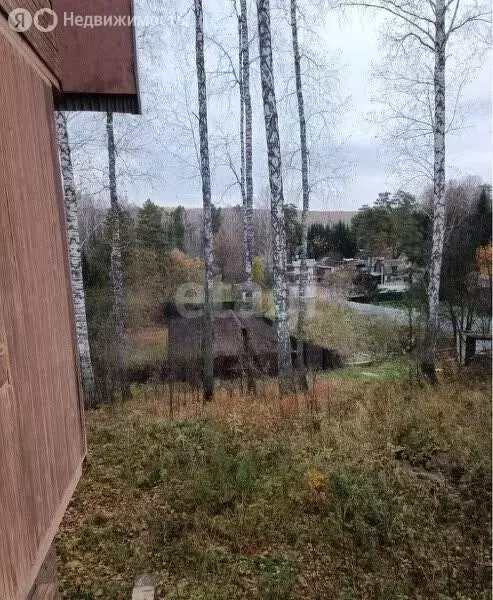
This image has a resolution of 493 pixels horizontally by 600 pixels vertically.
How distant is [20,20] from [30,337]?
58cm

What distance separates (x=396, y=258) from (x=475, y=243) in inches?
12.2

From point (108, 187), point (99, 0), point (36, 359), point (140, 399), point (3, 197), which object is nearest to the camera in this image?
point (3, 197)

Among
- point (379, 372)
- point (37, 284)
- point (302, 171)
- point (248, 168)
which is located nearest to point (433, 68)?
point (302, 171)

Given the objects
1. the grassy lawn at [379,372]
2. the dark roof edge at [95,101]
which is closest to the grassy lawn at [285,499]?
the grassy lawn at [379,372]

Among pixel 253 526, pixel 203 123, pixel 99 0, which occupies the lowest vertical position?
pixel 253 526

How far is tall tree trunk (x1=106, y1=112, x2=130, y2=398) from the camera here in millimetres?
1439

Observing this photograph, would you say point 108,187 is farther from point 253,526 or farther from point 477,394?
point 477,394

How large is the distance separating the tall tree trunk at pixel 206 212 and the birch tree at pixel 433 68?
532 millimetres

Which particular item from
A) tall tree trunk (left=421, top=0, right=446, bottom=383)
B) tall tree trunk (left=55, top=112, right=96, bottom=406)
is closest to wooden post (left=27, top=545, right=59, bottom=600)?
tall tree trunk (left=55, top=112, right=96, bottom=406)

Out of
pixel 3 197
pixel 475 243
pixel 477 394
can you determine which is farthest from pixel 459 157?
pixel 3 197

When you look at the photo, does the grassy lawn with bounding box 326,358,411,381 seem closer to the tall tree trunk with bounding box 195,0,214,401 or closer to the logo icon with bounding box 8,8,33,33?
the tall tree trunk with bounding box 195,0,214,401

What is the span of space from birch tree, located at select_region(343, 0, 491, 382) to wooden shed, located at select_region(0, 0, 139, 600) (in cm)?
94

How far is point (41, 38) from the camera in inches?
37.9

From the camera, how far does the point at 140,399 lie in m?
1.54
